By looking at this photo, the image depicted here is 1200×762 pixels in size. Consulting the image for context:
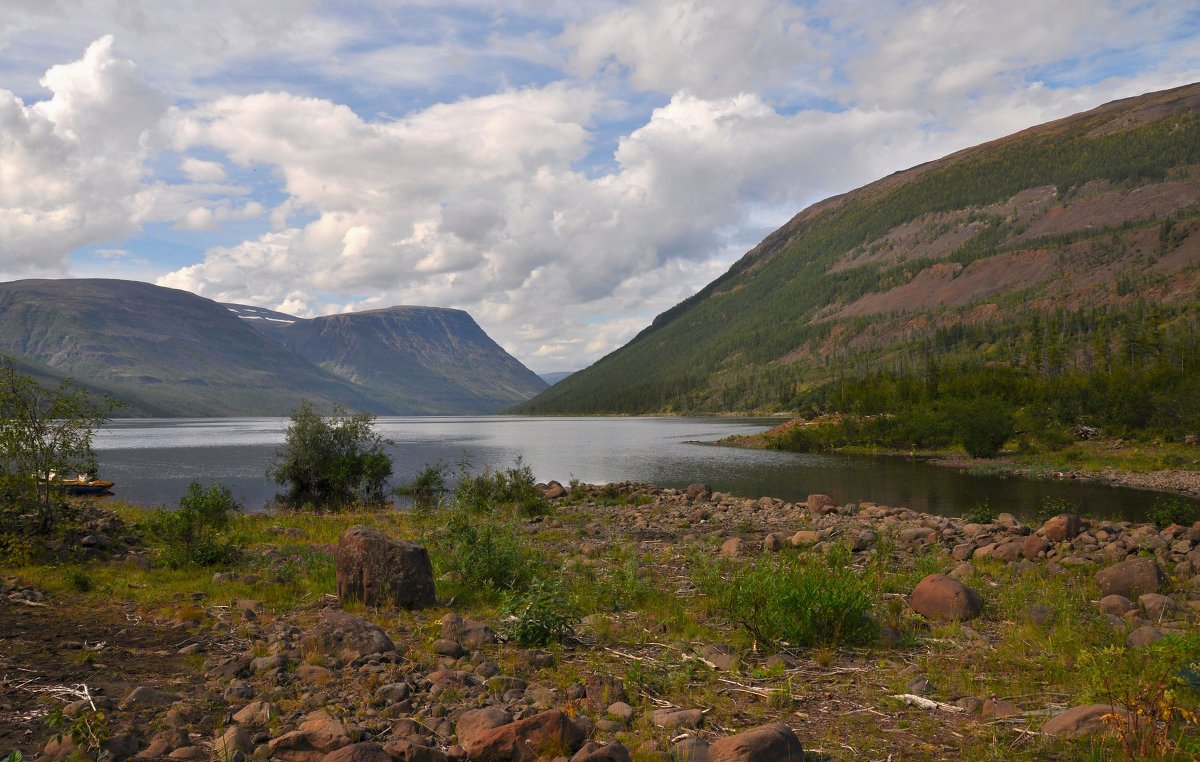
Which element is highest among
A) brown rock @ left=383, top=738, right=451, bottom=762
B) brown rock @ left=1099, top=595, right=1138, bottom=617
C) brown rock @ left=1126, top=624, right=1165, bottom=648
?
brown rock @ left=383, top=738, right=451, bottom=762

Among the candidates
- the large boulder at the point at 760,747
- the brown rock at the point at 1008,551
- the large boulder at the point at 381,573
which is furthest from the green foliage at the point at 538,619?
the brown rock at the point at 1008,551

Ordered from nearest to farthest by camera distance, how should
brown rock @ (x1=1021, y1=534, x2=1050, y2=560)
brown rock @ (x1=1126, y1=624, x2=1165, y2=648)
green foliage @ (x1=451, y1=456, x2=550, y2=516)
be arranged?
brown rock @ (x1=1126, y1=624, x2=1165, y2=648) → brown rock @ (x1=1021, y1=534, x2=1050, y2=560) → green foliage @ (x1=451, y1=456, x2=550, y2=516)

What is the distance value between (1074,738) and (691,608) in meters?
6.85

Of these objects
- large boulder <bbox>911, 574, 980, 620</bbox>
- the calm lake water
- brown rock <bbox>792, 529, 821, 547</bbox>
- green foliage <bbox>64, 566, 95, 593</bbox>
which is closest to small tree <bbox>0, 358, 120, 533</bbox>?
green foliage <bbox>64, 566, 95, 593</bbox>

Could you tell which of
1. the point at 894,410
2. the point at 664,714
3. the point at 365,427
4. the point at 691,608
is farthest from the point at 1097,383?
the point at 664,714

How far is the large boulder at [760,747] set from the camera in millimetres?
5992

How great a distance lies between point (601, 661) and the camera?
946 cm

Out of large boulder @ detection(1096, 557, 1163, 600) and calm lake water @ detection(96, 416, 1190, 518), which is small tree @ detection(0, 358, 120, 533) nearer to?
large boulder @ detection(1096, 557, 1163, 600)

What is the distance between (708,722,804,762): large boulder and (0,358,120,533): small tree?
60.0 feet

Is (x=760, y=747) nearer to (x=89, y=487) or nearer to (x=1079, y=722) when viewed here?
(x=1079, y=722)

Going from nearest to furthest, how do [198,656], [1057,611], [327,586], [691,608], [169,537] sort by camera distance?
[198,656], [1057,611], [691,608], [327,586], [169,537]

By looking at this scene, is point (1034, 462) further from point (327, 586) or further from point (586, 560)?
point (327, 586)

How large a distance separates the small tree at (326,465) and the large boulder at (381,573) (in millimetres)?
30046

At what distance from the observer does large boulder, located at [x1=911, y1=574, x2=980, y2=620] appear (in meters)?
11.9
